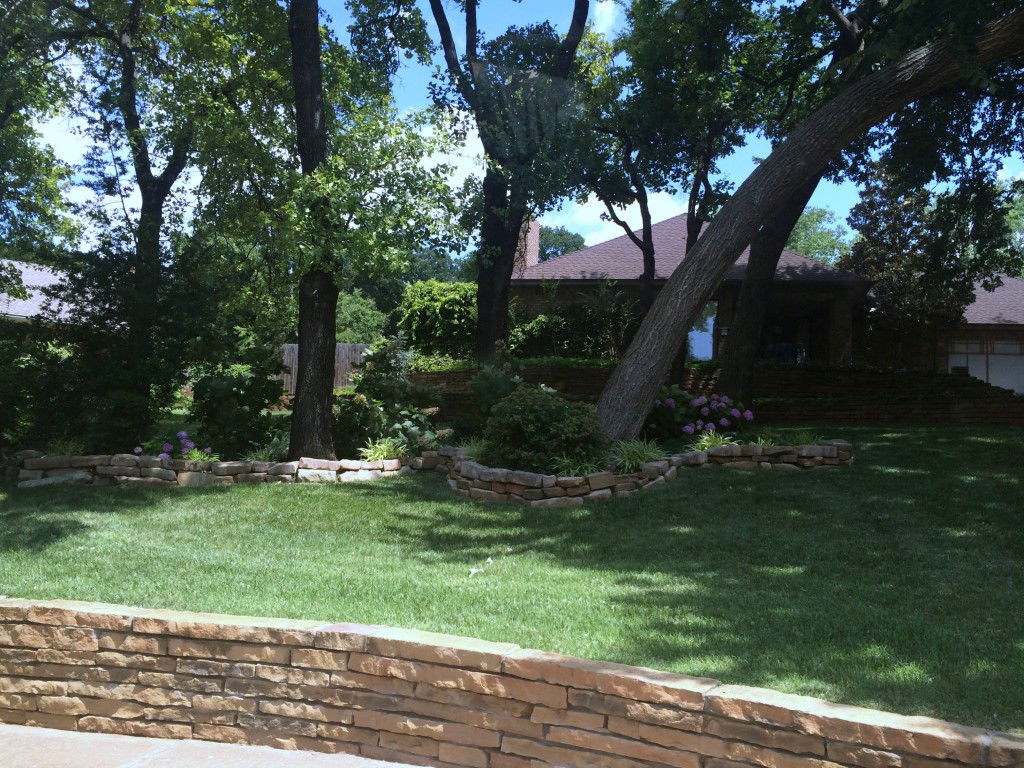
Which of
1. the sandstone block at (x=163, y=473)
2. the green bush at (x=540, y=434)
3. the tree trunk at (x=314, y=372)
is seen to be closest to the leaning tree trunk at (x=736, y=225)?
the green bush at (x=540, y=434)

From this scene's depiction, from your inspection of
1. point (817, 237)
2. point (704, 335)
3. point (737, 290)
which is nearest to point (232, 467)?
point (737, 290)

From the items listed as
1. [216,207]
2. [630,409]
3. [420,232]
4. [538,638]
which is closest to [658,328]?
[630,409]

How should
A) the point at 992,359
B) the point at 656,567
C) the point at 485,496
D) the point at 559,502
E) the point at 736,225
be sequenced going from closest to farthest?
Answer: the point at 656,567 < the point at 559,502 < the point at 485,496 < the point at 736,225 < the point at 992,359

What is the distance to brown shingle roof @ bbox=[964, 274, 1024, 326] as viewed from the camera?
24.2 meters

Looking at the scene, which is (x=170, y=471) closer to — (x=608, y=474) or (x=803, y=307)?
(x=608, y=474)

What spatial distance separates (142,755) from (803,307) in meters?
20.9

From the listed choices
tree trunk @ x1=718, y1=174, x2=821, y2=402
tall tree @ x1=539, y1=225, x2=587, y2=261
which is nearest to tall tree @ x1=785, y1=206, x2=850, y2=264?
tall tree @ x1=539, y1=225, x2=587, y2=261

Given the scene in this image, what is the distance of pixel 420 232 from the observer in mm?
10555

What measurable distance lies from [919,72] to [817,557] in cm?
554

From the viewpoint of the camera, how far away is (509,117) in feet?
45.4

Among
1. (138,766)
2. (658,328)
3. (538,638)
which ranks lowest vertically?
(138,766)

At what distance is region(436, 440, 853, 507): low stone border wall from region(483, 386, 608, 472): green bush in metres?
0.24

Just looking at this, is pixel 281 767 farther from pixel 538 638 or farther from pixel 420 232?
pixel 420 232

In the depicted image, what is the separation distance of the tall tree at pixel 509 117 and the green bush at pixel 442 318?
706 cm
